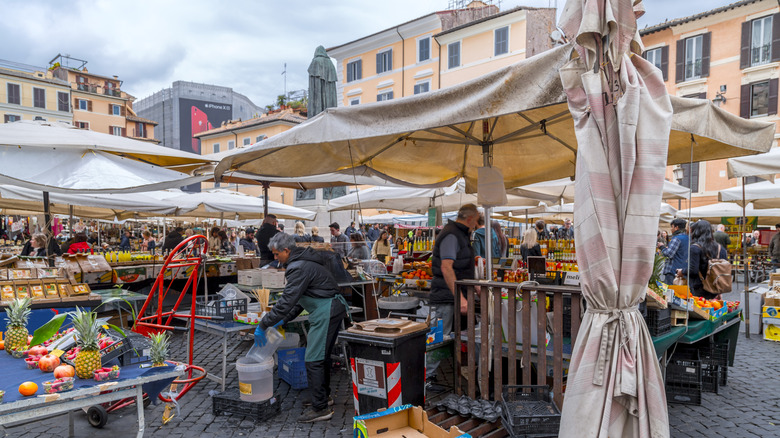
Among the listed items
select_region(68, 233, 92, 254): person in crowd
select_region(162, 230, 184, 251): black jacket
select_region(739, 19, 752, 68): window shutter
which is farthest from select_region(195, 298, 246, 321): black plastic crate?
select_region(739, 19, 752, 68): window shutter

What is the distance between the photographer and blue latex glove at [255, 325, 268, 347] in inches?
179

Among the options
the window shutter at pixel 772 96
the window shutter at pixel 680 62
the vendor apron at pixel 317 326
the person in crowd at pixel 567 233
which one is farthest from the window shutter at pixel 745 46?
the vendor apron at pixel 317 326

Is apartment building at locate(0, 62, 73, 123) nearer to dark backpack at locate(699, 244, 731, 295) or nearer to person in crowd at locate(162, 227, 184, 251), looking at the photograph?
person in crowd at locate(162, 227, 184, 251)

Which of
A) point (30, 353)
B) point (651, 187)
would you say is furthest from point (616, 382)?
point (30, 353)

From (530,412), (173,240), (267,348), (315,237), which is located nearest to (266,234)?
(315,237)

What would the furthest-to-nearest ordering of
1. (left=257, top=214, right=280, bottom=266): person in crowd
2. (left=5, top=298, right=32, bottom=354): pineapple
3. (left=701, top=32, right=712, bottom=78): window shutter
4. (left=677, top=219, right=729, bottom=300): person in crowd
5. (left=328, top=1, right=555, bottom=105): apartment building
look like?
1. (left=328, top=1, right=555, bottom=105): apartment building
2. (left=701, top=32, right=712, bottom=78): window shutter
3. (left=257, top=214, right=280, bottom=266): person in crowd
4. (left=677, top=219, right=729, bottom=300): person in crowd
5. (left=5, top=298, right=32, bottom=354): pineapple

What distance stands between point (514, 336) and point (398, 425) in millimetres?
1150

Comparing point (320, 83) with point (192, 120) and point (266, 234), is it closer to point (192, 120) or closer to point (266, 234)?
point (266, 234)

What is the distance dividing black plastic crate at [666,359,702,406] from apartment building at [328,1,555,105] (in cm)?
2656

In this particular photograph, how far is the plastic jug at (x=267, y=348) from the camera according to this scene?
4598 millimetres

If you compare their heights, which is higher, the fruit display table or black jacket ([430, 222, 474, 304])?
black jacket ([430, 222, 474, 304])

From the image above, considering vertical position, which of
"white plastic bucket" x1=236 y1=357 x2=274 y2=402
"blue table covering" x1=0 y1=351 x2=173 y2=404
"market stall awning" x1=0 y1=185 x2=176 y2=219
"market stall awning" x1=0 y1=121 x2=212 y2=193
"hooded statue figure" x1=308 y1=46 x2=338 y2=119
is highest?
"hooded statue figure" x1=308 y1=46 x2=338 y2=119

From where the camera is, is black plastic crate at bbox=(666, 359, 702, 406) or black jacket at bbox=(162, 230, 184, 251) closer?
black plastic crate at bbox=(666, 359, 702, 406)

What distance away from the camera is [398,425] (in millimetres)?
3178
